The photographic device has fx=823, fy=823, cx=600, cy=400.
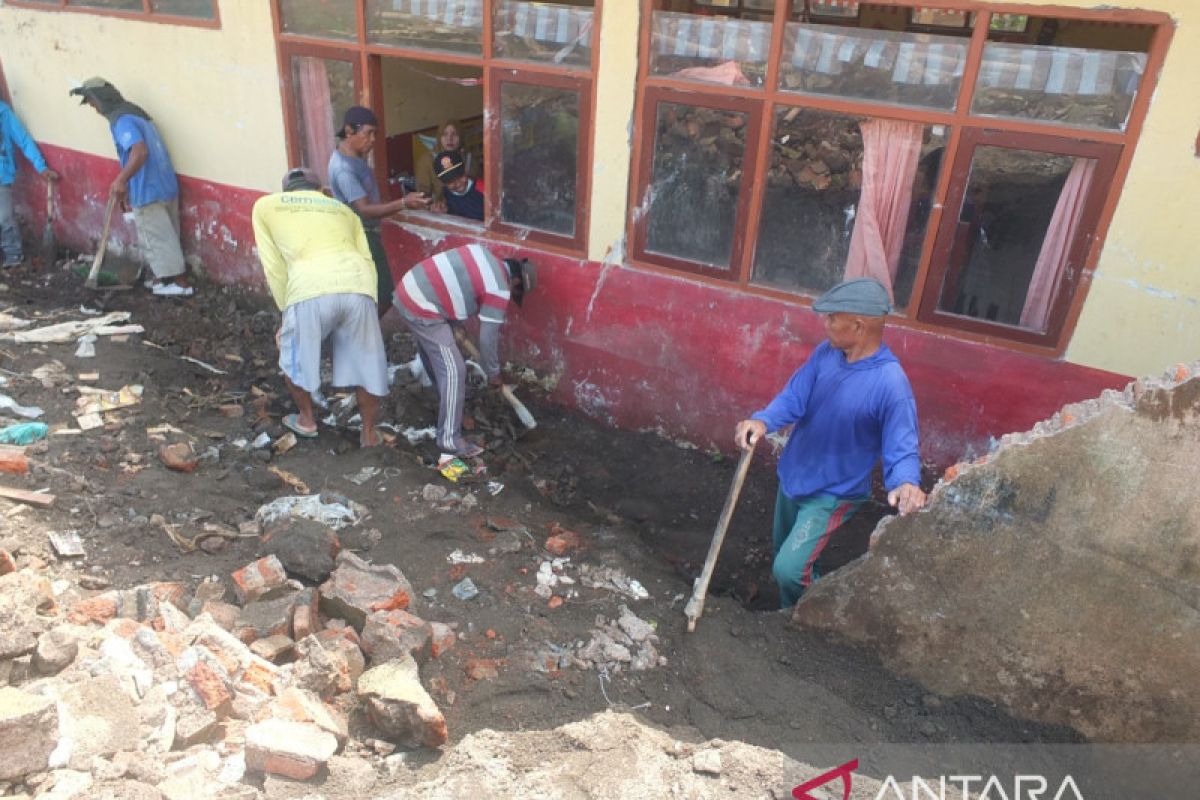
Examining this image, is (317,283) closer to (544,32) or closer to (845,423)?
(544,32)

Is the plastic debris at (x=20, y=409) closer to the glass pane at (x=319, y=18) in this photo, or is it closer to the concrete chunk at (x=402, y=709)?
the glass pane at (x=319, y=18)

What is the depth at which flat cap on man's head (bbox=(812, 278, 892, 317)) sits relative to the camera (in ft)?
11.1

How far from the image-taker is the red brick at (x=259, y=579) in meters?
3.69

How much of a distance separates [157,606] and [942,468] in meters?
4.07

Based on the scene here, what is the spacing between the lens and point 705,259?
16.5 ft

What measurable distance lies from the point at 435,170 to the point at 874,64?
3197 millimetres

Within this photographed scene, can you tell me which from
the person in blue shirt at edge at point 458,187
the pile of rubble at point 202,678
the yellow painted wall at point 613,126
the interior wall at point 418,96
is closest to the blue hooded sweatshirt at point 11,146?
the interior wall at point 418,96

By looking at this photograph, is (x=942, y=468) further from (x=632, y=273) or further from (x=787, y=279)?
(x=632, y=273)

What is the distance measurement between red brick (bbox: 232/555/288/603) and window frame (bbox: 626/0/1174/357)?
2.78 m

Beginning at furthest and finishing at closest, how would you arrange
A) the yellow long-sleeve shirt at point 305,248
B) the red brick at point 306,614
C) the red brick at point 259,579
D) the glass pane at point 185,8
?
1. the glass pane at point 185,8
2. the yellow long-sleeve shirt at point 305,248
3. the red brick at point 259,579
4. the red brick at point 306,614

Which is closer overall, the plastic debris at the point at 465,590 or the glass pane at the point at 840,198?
the plastic debris at the point at 465,590

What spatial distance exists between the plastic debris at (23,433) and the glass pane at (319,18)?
3.22 meters

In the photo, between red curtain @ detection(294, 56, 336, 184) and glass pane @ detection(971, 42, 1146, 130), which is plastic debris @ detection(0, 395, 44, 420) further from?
glass pane @ detection(971, 42, 1146, 130)

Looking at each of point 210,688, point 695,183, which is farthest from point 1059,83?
point 210,688
